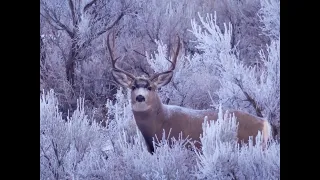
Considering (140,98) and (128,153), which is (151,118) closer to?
(140,98)

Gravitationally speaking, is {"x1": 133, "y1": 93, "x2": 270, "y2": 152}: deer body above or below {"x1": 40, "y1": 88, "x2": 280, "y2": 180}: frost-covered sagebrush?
above

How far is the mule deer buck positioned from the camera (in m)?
4.36

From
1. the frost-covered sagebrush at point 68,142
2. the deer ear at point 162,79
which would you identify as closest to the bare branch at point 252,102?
the deer ear at point 162,79

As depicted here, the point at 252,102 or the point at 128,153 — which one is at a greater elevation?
the point at 252,102

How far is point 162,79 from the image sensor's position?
4.37 meters

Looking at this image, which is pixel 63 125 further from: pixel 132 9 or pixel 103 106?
pixel 132 9

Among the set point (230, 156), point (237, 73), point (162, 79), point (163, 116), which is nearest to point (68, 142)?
point (163, 116)

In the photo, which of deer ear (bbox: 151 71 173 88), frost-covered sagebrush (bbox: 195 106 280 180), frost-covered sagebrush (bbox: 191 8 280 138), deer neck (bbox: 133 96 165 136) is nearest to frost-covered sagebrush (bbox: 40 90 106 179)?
deer neck (bbox: 133 96 165 136)

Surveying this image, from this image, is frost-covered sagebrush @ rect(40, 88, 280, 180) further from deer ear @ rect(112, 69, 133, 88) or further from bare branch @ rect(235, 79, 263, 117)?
bare branch @ rect(235, 79, 263, 117)

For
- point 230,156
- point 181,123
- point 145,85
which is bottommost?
point 230,156

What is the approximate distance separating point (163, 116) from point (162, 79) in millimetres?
277

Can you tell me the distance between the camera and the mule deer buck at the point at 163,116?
14.3 ft

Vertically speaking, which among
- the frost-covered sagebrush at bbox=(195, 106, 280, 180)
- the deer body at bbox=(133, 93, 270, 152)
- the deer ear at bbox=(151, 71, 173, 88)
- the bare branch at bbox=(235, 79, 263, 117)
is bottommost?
the frost-covered sagebrush at bbox=(195, 106, 280, 180)
